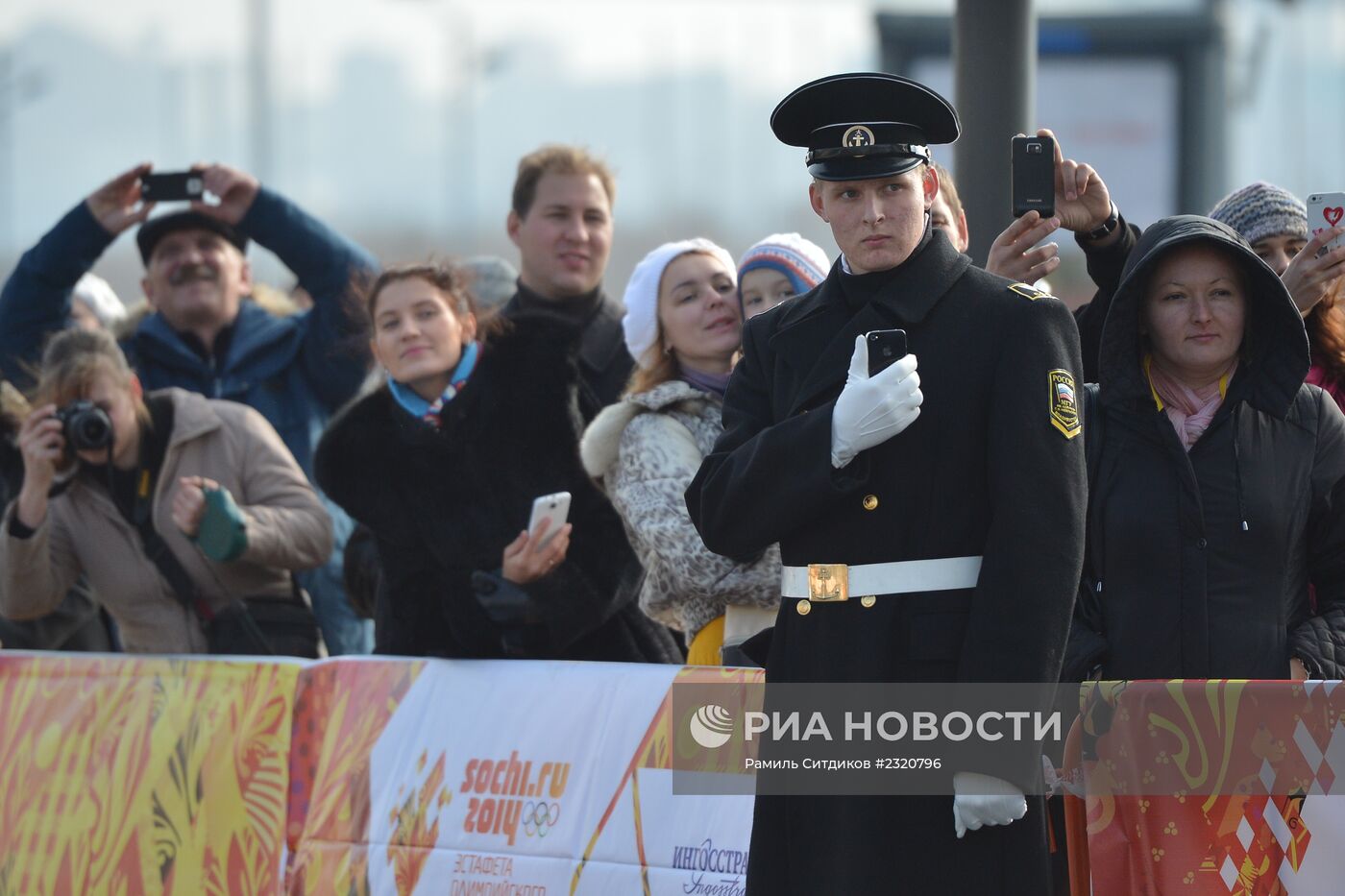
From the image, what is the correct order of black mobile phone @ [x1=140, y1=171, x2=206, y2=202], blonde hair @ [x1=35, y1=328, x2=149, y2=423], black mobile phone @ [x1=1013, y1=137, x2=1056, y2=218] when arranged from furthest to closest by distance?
black mobile phone @ [x1=140, y1=171, x2=206, y2=202] < blonde hair @ [x1=35, y1=328, x2=149, y2=423] < black mobile phone @ [x1=1013, y1=137, x2=1056, y2=218]

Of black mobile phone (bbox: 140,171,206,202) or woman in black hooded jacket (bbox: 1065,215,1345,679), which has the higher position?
black mobile phone (bbox: 140,171,206,202)

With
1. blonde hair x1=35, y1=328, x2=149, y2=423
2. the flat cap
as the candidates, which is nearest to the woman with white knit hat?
blonde hair x1=35, y1=328, x2=149, y2=423

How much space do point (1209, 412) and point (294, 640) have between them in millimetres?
3302

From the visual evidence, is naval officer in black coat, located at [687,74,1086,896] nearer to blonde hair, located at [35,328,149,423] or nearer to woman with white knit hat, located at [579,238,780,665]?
woman with white knit hat, located at [579,238,780,665]

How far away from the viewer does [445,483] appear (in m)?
5.81

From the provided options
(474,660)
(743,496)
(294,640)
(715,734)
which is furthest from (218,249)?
(743,496)

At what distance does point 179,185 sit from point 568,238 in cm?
160

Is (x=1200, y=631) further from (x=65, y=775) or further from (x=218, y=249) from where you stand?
(x=218, y=249)

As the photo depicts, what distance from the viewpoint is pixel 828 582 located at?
3760mm

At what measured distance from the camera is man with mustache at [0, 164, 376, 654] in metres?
7.25

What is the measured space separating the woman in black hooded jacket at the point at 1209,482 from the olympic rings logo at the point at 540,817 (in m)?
1.60

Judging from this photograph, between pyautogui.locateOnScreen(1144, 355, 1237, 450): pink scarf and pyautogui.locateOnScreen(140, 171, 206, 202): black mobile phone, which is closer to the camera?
pyautogui.locateOnScreen(1144, 355, 1237, 450): pink scarf

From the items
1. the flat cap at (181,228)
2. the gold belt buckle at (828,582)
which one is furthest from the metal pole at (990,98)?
the flat cap at (181,228)

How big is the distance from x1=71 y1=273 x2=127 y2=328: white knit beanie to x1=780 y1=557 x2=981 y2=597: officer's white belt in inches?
194
